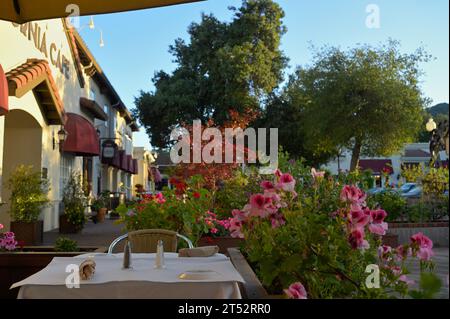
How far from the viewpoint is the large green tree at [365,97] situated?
26.1m

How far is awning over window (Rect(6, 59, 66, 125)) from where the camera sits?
34.0 ft

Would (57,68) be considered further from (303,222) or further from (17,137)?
(303,222)

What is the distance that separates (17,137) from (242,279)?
12.1m

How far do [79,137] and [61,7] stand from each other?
12258 mm

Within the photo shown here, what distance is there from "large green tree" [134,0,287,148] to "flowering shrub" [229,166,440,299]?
83.0ft

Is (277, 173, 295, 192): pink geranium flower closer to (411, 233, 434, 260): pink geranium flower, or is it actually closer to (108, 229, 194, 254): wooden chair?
(411, 233, 434, 260): pink geranium flower

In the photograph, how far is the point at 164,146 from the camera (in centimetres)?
3106

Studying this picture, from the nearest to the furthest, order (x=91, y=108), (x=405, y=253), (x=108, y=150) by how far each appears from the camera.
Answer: (x=405, y=253) → (x=91, y=108) → (x=108, y=150)

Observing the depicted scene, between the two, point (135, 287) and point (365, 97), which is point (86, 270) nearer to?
point (135, 287)

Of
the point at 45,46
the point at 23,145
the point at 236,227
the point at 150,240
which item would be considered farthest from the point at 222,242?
the point at 45,46

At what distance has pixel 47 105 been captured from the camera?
13461mm

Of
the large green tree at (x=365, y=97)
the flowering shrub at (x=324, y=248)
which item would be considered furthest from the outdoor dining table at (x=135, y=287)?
the large green tree at (x=365, y=97)

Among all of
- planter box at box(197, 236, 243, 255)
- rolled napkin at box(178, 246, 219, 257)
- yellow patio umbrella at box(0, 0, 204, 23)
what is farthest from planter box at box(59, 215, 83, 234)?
yellow patio umbrella at box(0, 0, 204, 23)

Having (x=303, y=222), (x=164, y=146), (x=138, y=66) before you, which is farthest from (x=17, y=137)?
(x=164, y=146)
